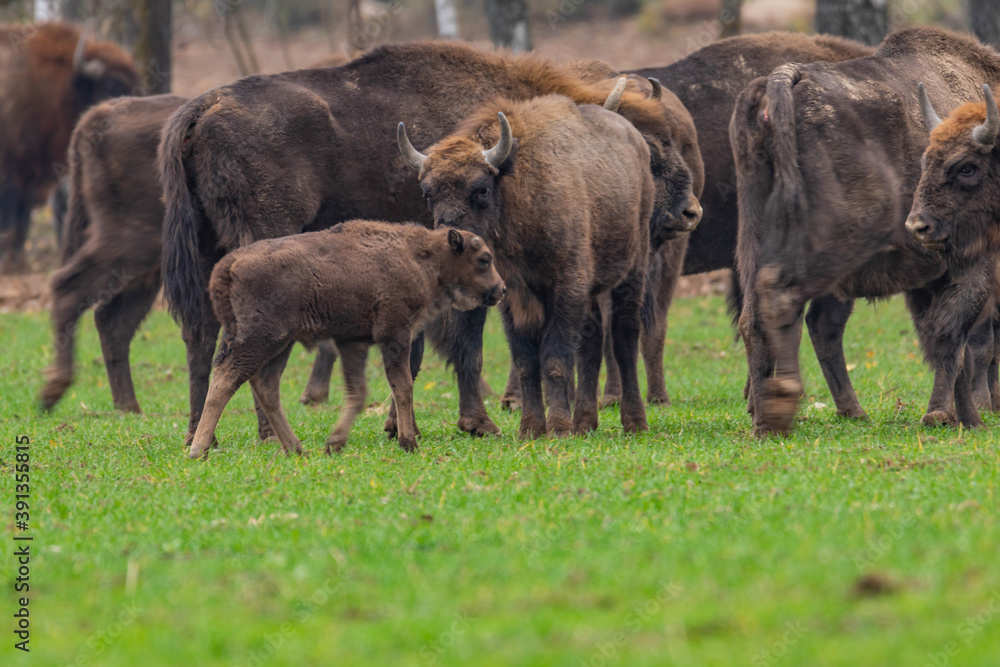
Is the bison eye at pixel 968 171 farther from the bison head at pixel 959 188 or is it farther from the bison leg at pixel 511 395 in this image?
the bison leg at pixel 511 395

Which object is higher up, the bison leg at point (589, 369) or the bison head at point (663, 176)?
the bison head at point (663, 176)

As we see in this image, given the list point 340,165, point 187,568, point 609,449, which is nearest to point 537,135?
point 340,165

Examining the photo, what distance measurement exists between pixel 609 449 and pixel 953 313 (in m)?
2.60

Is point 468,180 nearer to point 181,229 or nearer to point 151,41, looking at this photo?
point 181,229

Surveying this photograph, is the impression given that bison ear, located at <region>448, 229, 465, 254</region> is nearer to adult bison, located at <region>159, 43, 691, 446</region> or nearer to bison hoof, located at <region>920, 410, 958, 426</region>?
adult bison, located at <region>159, 43, 691, 446</region>

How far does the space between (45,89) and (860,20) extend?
1122cm

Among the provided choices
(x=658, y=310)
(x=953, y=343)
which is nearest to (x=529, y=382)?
(x=953, y=343)

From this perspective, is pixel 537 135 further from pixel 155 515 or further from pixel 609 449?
pixel 155 515

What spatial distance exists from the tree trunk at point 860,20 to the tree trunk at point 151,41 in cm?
930

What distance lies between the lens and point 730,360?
534 inches

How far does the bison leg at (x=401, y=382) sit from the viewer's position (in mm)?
7582

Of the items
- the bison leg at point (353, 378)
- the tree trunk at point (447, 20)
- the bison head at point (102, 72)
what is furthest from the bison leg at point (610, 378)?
the tree trunk at point (447, 20)

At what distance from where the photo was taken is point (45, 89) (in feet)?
55.5
